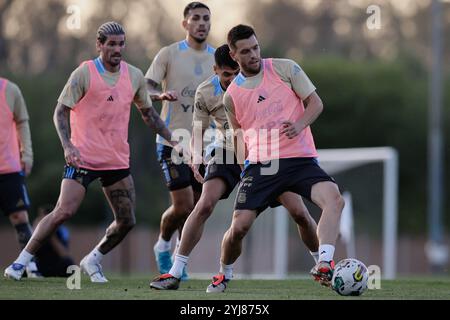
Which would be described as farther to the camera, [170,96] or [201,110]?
[170,96]

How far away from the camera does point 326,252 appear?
1009 centimetres

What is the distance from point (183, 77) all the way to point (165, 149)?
0.87 metres

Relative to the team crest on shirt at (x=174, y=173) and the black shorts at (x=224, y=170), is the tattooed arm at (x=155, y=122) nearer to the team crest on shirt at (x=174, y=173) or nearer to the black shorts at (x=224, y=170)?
the team crest on shirt at (x=174, y=173)

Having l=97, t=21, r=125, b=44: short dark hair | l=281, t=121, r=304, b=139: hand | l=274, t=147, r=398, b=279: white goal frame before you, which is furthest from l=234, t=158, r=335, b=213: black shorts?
l=274, t=147, r=398, b=279: white goal frame

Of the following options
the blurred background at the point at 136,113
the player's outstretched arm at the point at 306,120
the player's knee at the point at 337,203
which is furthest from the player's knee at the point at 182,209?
the blurred background at the point at 136,113

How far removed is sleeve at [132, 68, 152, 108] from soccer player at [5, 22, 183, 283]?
0.03 ft

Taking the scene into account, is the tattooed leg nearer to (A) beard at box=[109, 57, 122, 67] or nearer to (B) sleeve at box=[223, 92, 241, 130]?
(A) beard at box=[109, 57, 122, 67]

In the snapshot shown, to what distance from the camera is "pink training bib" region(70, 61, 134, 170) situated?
11797 mm

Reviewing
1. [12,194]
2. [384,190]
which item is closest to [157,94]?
[12,194]

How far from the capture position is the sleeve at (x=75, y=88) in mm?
11656

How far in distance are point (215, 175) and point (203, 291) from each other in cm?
116

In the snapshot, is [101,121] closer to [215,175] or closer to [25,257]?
[215,175]
